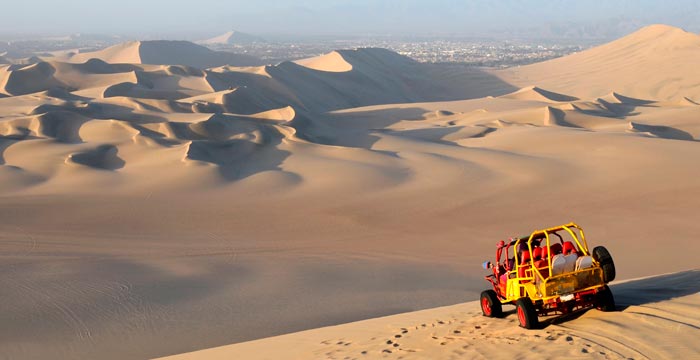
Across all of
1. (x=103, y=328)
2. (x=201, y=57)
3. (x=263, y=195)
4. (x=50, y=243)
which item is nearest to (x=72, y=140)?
(x=263, y=195)

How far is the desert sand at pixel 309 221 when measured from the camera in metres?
9.73

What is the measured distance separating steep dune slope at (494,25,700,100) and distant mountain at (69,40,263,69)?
122ft

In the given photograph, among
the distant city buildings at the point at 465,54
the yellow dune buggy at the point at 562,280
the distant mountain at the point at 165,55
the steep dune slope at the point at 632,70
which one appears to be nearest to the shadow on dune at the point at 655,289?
the yellow dune buggy at the point at 562,280

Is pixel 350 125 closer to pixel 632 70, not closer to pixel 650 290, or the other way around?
A: pixel 650 290

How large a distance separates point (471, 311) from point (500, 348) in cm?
237

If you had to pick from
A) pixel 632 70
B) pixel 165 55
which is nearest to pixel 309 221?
pixel 632 70

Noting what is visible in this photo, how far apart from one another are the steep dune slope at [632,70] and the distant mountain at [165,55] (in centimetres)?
3708

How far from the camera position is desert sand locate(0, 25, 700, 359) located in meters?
9.73

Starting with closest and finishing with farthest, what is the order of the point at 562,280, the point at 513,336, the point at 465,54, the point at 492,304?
the point at 513,336 < the point at 562,280 < the point at 492,304 < the point at 465,54

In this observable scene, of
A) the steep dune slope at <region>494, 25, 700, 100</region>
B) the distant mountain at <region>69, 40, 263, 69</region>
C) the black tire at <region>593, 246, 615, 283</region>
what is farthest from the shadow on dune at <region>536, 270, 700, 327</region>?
the distant mountain at <region>69, 40, 263, 69</region>

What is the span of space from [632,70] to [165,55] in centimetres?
5402

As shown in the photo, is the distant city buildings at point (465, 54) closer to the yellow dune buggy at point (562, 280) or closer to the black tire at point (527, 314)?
the yellow dune buggy at point (562, 280)

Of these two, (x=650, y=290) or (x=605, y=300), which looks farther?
(x=650, y=290)

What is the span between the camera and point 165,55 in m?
97.7
